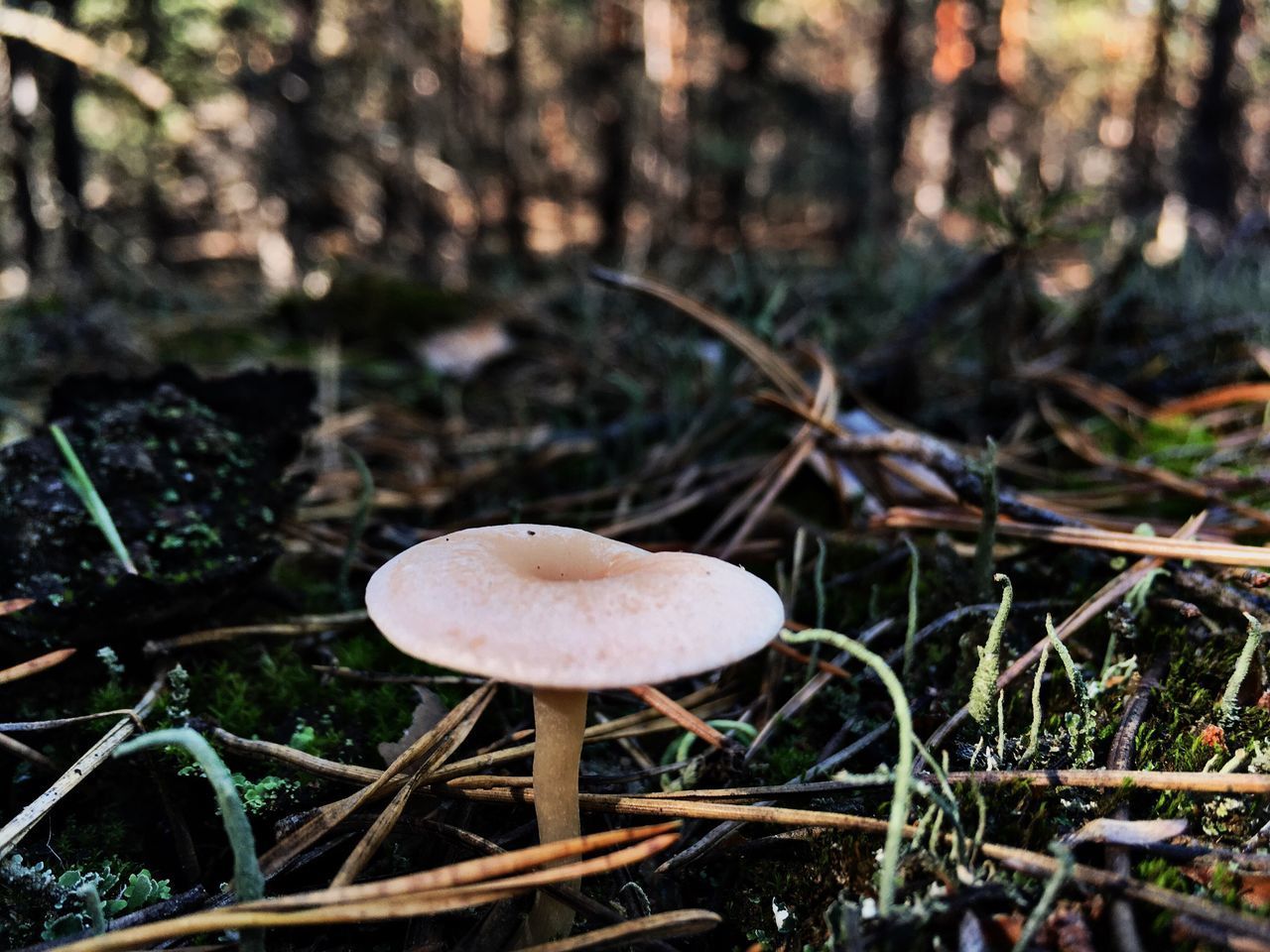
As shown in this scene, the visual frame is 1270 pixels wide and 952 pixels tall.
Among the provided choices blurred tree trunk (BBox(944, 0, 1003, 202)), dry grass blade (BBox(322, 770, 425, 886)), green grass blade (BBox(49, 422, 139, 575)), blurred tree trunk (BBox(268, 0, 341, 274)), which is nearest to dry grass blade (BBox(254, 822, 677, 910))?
dry grass blade (BBox(322, 770, 425, 886))

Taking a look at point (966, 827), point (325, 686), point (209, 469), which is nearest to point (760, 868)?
point (966, 827)

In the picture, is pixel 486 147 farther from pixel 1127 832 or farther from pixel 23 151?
pixel 1127 832

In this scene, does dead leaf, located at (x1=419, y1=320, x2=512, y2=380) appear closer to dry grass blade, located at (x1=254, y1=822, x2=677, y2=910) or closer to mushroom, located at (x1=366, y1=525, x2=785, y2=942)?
mushroom, located at (x1=366, y1=525, x2=785, y2=942)

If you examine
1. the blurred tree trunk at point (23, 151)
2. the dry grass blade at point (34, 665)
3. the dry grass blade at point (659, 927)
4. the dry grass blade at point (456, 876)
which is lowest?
the dry grass blade at point (659, 927)

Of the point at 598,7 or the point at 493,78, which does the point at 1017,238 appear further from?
the point at 493,78

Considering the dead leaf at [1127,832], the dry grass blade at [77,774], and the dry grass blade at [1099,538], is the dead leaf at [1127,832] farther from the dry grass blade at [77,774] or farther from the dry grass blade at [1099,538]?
the dry grass blade at [77,774]

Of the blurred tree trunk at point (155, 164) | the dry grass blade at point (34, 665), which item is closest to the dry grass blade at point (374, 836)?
the dry grass blade at point (34, 665)

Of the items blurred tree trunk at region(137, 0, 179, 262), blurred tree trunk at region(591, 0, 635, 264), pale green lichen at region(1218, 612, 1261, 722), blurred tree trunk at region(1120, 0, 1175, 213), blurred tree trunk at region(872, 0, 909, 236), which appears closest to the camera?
pale green lichen at region(1218, 612, 1261, 722)

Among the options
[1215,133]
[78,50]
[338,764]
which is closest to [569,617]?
[338,764]
